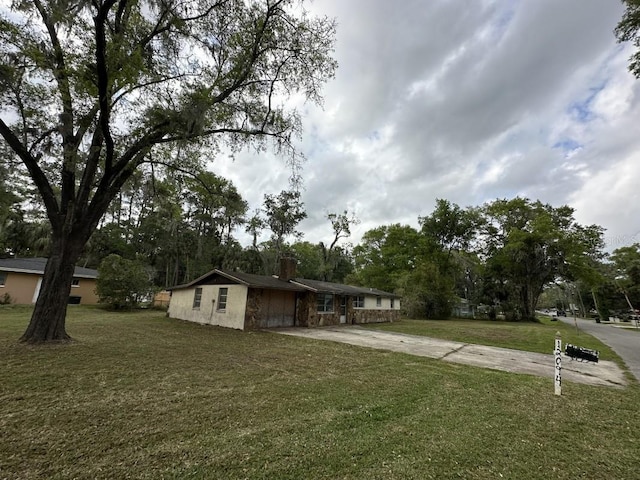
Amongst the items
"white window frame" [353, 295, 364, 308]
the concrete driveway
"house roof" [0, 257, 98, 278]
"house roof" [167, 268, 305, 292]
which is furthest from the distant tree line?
the concrete driveway

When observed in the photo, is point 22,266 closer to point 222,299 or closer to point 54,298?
point 222,299

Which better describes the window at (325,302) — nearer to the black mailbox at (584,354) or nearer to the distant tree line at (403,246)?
the black mailbox at (584,354)

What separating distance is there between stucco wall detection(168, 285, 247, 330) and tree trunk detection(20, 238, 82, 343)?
6394 millimetres

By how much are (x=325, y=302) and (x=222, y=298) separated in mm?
6003

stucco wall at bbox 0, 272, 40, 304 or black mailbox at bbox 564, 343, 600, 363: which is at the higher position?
stucco wall at bbox 0, 272, 40, 304

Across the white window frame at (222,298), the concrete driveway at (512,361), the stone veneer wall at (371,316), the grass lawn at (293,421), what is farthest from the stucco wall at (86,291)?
the concrete driveway at (512,361)

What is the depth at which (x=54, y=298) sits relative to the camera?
A: 8078 millimetres

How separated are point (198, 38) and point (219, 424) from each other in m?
9.98

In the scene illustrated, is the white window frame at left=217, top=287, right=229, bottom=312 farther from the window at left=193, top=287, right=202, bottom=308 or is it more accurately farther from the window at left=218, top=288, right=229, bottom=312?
the window at left=193, top=287, right=202, bottom=308

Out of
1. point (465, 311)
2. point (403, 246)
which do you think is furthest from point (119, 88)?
point (465, 311)

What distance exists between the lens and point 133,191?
11.0 meters

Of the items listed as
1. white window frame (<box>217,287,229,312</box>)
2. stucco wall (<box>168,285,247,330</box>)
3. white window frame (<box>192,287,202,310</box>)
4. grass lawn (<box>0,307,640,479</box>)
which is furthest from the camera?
white window frame (<box>192,287,202,310</box>)

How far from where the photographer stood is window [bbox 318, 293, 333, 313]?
56.5 ft

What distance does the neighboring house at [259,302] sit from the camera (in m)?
13.8
